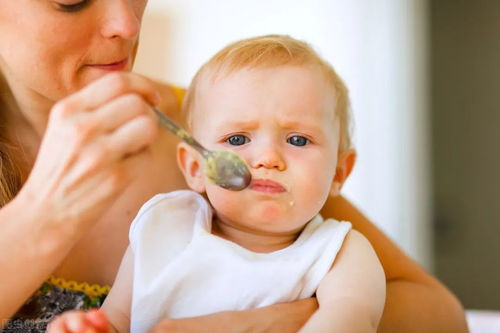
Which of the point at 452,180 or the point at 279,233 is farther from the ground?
the point at 279,233

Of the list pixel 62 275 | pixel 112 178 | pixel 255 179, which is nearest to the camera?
pixel 112 178

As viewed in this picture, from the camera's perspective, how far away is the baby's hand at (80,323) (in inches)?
21.8

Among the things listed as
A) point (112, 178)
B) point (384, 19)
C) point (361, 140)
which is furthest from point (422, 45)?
point (112, 178)

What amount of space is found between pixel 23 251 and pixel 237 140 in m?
0.23

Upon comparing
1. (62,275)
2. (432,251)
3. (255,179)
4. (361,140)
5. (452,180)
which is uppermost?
(255,179)

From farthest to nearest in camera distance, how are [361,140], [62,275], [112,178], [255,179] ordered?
[361,140] → [62,275] → [255,179] → [112,178]

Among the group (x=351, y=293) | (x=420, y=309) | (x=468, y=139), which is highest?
(x=351, y=293)

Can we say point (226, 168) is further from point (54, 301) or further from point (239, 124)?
point (54, 301)

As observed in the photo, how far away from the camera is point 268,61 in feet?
2.36

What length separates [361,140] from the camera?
6.94 feet

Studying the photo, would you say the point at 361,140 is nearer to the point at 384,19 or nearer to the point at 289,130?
the point at 384,19

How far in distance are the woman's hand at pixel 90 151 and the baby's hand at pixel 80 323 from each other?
0.07 meters

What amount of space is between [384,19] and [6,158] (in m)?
1.58

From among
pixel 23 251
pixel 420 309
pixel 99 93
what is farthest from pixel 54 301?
pixel 420 309
